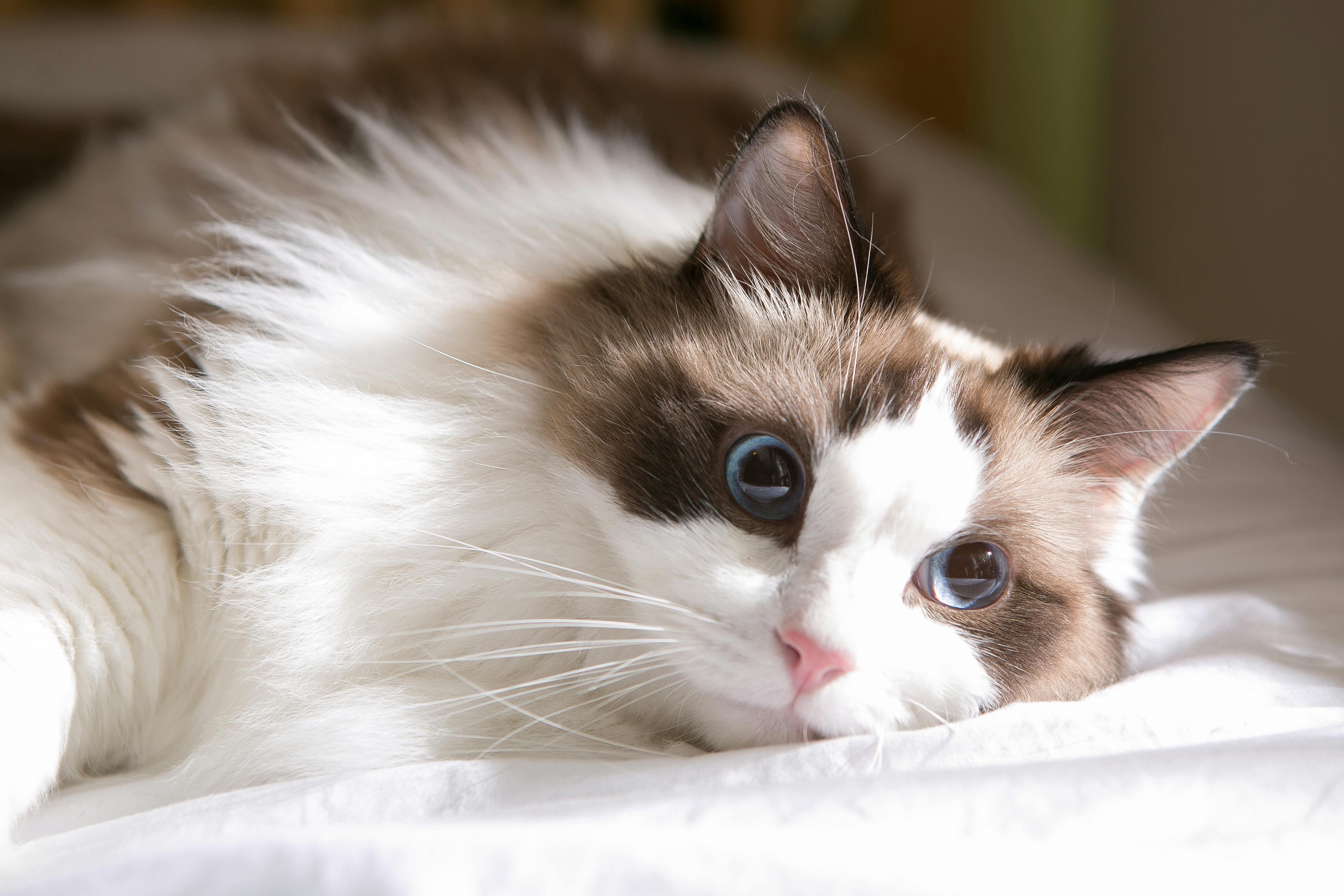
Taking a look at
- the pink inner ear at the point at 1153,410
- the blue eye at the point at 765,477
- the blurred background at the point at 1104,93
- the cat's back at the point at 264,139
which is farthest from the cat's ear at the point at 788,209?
the blurred background at the point at 1104,93

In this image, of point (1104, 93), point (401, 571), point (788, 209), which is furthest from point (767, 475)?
point (1104, 93)

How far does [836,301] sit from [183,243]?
1.24m

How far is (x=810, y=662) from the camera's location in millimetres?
1060

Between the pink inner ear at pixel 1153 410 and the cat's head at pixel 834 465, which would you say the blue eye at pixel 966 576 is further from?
the pink inner ear at pixel 1153 410

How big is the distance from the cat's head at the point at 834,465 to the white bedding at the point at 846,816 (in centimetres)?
9

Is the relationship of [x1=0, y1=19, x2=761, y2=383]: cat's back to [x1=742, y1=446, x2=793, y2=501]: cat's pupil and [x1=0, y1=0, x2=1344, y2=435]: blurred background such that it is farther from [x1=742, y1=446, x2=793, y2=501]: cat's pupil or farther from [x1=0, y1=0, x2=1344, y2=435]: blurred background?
[x1=742, y1=446, x2=793, y2=501]: cat's pupil

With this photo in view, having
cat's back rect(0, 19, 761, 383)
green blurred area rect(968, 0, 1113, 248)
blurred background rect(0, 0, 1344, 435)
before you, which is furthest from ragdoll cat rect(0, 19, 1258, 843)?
green blurred area rect(968, 0, 1113, 248)

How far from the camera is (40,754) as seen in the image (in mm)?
1082

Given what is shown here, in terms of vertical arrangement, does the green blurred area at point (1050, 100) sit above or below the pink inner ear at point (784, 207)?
above

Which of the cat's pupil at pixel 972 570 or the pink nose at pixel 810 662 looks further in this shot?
the cat's pupil at pixel 972 570

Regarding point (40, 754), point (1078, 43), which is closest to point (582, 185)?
point (40, 754)

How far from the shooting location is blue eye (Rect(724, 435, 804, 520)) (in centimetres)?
117

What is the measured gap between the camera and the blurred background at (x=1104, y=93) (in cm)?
308

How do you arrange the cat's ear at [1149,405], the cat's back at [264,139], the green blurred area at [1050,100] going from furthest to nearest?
the green blurred area at [1050,100]
the cat's back at [264,139]
the cat's ear at [1149,405]
